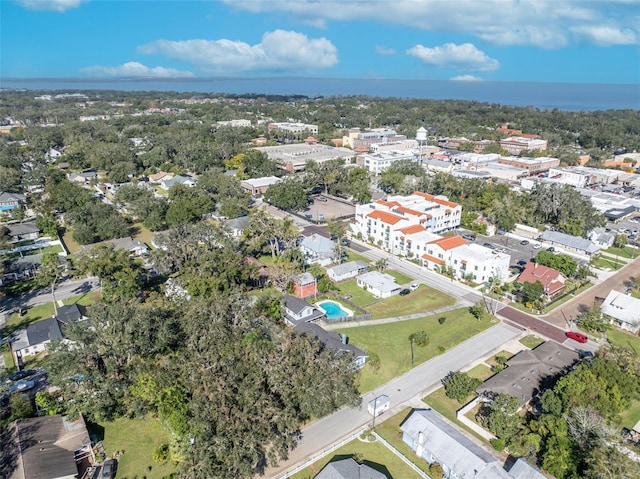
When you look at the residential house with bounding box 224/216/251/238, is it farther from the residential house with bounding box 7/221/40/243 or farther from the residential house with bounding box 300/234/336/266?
the residential house with bounding box 7/221/40/243

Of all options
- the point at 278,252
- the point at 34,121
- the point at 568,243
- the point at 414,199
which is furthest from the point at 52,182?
the point at 34,121

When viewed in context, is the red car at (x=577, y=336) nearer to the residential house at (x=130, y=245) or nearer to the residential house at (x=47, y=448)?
the residential house at (x=47, y=448)

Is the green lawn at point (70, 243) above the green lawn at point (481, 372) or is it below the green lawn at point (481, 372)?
below

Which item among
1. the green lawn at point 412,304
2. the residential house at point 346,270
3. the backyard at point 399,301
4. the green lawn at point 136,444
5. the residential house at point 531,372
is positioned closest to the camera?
the green lawn at point 136,444

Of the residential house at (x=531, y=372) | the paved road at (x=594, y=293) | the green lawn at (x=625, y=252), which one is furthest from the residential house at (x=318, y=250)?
the green lawn at (x=625, y=252)

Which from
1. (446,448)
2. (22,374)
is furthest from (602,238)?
(22,374)

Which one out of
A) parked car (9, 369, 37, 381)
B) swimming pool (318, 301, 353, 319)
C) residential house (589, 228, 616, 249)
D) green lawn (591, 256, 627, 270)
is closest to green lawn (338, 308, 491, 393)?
swimming pool (318, 301, 353, 319)
